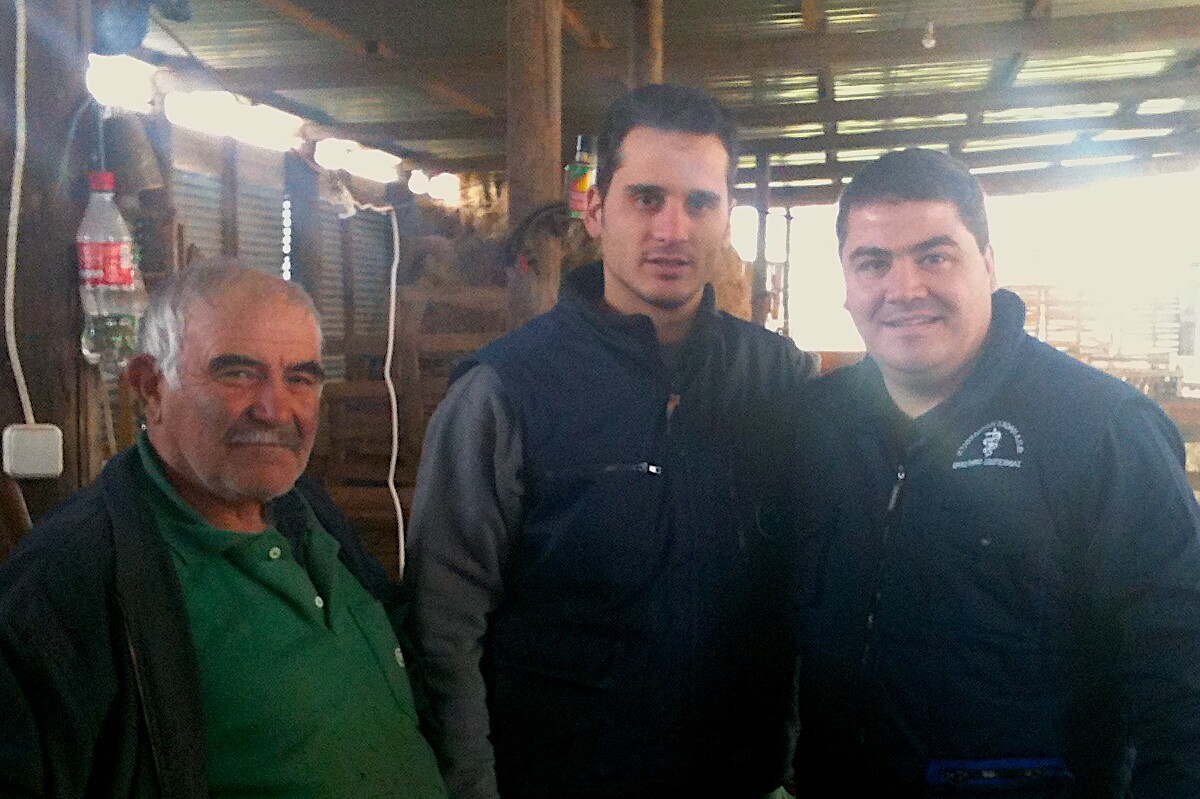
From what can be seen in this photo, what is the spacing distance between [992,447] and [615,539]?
0.75m

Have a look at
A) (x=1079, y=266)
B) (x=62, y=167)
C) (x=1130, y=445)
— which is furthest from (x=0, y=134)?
(x=1079, y=266)

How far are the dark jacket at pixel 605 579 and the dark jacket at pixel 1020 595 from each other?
234 mm

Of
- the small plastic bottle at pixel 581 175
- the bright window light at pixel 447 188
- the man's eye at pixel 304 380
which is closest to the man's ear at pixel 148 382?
the man's eye at pixel 304 380

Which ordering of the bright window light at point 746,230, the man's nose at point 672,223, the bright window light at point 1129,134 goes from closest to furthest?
the man's nose at point 672,223, the bright window light at point 1129,134, the bright window light at point 746,230

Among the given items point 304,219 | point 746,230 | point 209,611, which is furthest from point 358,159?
point 209,611

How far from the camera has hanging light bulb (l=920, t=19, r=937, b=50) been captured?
7.24m

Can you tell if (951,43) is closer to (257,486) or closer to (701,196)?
(701,196)

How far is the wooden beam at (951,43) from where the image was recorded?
7.32m

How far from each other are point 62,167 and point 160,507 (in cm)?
96

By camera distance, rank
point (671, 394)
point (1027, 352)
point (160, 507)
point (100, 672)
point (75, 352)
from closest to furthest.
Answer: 1. point (100, 672)
2. point (160, 507)
3. point (1027, 352)
4. point (671, 394)
5. point (75, 352)

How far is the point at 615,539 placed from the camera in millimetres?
2039

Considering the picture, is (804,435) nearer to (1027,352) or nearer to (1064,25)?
(1027,352)

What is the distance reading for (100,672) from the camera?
149 cm

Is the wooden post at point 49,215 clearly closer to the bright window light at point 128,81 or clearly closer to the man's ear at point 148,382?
the man's ear at point 148,382
